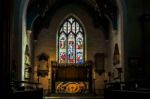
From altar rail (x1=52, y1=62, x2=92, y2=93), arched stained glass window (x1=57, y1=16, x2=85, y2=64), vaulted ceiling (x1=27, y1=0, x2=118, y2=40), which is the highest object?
vaulted ceiling (x1=27, y1=0, x2=118, y2=40)

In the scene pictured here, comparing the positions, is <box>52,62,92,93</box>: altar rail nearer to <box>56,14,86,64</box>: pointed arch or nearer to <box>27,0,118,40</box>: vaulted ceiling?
<box>56,14,86,64</box>: pointed arch

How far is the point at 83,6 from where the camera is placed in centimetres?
2798

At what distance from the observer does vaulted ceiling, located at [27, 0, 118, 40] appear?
22.9 m

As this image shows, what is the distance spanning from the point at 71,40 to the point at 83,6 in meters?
2.92

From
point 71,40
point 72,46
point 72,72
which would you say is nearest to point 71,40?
point 71,40

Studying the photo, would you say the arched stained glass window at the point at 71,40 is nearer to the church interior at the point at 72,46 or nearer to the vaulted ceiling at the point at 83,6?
the church interior at the point at 72,46

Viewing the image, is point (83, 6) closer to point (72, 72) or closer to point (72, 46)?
point (72, 46)

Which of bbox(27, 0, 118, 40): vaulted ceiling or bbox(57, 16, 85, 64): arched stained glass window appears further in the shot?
bbox(57, 16, 85, 64): arched stained glass window

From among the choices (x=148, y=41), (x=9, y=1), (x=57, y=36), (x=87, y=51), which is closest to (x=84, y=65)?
(x=87, y=51)

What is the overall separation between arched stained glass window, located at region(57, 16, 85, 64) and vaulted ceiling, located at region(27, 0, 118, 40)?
1.34 meters

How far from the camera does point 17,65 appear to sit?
59.2 feet

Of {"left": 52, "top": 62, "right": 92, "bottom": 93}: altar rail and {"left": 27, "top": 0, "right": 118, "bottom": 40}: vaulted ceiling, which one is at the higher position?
{"left": 27, "top": 0, "right": 118, "bottom": 40}: vaulted ceiling

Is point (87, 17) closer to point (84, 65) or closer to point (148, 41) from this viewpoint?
point (84, 65)

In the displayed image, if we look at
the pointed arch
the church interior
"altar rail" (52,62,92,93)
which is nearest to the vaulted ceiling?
the church interior
